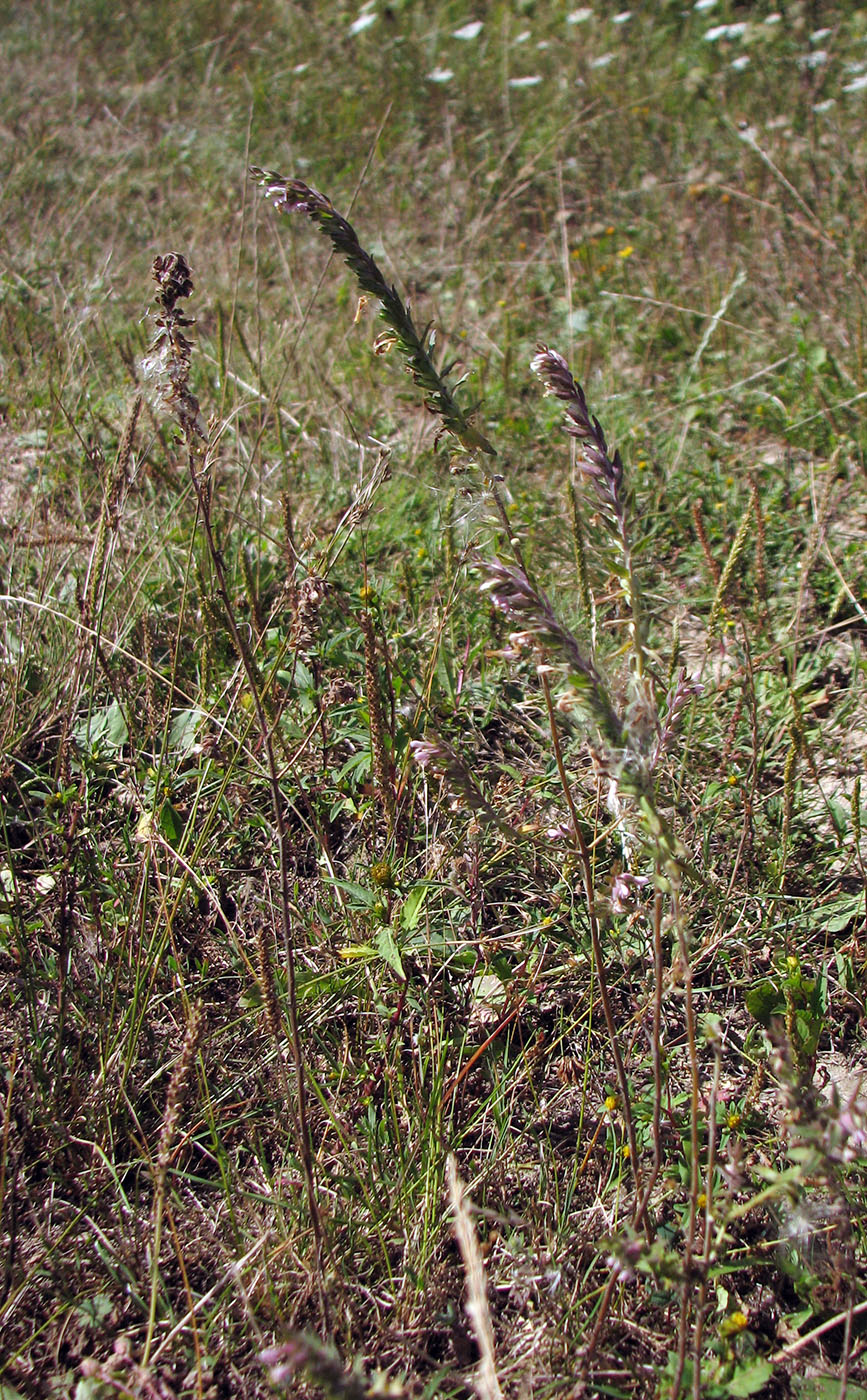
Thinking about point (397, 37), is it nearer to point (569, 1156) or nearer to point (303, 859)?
point (303, 859)

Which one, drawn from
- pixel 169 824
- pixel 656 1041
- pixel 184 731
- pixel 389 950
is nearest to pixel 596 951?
pixel 656 1041

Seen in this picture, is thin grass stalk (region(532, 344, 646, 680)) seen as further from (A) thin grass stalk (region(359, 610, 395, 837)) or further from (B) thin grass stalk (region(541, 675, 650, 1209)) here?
(A) thin grass stalk (region(359, 610, 395, 837))

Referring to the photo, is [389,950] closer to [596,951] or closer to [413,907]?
[413,907]

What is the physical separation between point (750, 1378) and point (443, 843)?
0.97 metres

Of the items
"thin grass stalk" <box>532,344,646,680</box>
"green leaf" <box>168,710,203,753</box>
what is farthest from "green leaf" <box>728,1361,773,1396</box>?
"green leaf" <box>168,710,203,753</box>

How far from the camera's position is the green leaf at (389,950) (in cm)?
163

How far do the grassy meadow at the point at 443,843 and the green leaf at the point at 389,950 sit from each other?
0.4 inches

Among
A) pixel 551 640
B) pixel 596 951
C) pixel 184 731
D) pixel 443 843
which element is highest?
pixel 551 640

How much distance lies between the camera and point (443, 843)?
6.27ft

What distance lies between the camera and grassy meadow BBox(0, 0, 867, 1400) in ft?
3.92

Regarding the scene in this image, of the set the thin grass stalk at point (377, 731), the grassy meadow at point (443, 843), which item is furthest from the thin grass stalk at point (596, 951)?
the thin grass stalk at point (377, 731)

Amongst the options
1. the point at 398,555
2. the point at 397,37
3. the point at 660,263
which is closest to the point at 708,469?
the point at 398,555

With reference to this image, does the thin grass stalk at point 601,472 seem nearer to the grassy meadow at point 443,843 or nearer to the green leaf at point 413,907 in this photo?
the grassy meadow at point 443,843

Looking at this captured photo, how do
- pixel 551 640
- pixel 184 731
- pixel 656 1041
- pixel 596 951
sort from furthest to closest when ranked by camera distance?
pixel 184 731, pixel 596 951, pixel 656 1041, pixel 551 640
